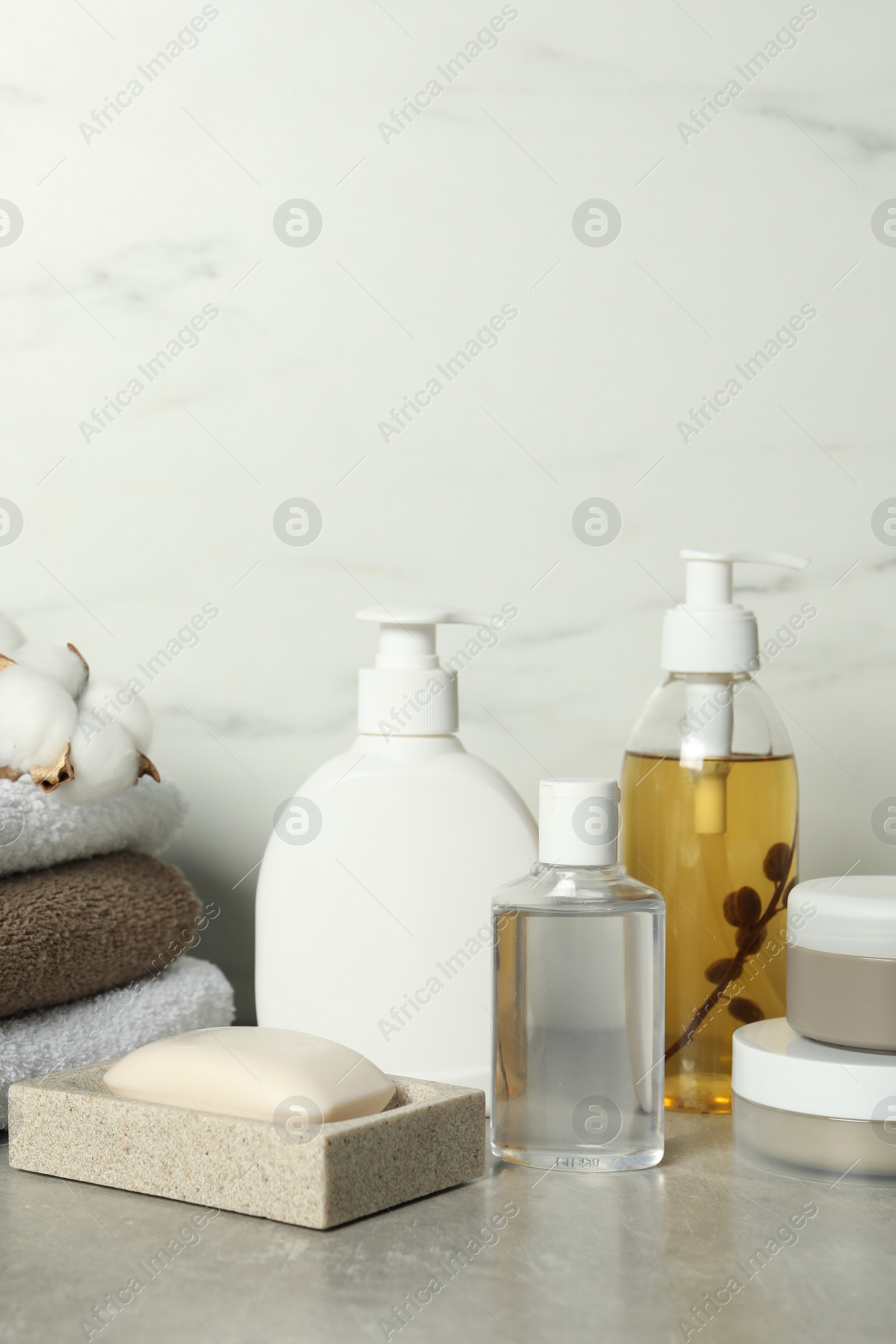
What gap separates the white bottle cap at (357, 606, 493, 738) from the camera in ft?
2.10

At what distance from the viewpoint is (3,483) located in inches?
31.7

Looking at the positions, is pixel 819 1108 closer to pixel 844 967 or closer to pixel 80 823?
pixel 844 967

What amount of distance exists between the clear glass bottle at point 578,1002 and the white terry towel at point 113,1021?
169mm

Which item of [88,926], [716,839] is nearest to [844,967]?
[716,839]

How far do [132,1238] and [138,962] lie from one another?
20cm

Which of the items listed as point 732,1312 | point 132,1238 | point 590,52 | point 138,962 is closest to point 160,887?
point 138,962

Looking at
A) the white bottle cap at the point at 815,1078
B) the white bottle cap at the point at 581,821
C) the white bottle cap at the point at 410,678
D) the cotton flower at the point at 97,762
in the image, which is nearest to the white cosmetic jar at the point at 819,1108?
the white bottle cap at the point at 815,1078

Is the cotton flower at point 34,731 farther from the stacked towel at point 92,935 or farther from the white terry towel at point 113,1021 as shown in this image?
the white terry towel at point 113,1021

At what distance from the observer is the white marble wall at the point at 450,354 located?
0.78m

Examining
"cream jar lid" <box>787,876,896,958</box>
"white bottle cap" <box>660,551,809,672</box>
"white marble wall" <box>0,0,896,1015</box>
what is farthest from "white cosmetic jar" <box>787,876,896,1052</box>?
"white marble wall" <box>0,0,896,1015</box>

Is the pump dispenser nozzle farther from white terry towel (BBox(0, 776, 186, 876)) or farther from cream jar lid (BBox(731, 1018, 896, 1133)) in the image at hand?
white terry towel (BBox(0, 776, 186, 876))

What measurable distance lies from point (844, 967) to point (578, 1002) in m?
0.11

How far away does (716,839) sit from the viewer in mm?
643

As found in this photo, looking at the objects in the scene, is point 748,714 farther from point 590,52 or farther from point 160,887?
point 590,52
